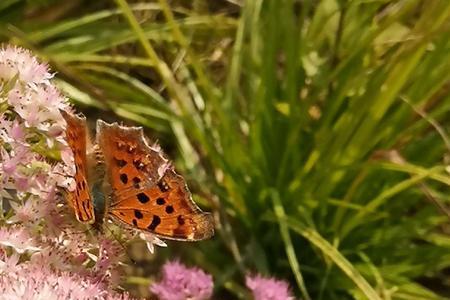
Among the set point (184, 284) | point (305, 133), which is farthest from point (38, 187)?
point (305, 133)

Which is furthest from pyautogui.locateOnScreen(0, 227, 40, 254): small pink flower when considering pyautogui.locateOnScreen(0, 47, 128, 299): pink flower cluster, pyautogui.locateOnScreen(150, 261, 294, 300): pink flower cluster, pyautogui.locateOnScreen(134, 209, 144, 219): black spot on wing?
pyautogui.locateOnScreen(150, 261, 294, 300): pink flower cluster

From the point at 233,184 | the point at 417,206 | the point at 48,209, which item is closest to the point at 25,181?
the point at 48,209

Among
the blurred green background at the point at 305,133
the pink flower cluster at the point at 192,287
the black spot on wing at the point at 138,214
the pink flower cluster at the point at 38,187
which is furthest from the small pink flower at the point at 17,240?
the blurred green background at the point at 305,133

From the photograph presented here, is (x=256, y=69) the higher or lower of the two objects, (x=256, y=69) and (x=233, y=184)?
the higher

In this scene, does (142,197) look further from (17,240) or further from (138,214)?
(17,240)

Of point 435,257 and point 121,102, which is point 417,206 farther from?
point 121,102

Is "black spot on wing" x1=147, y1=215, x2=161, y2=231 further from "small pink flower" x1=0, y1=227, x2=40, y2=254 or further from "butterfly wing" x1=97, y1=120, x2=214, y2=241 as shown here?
"small pink flower" x1=0, y1=227, x2=40, y2=254

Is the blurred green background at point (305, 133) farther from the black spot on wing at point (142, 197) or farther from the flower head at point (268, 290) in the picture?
the black spot on wing at point (142, 197)
